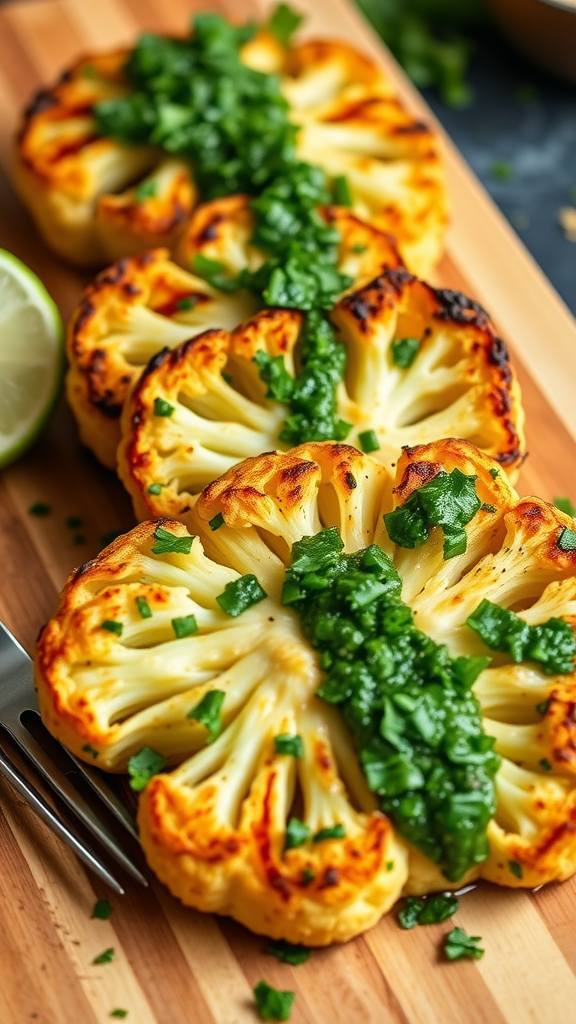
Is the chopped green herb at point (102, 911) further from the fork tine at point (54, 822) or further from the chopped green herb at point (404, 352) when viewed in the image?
the chopped green herb at point (404, 352)

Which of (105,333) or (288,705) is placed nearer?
(288,705)

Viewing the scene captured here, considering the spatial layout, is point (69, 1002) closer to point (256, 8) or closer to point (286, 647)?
point (286, 647)

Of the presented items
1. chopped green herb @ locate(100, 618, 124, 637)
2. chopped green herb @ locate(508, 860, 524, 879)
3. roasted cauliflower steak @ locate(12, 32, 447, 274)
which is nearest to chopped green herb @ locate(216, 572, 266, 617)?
chopped green herb @ locate(100, 618, 124, 637)

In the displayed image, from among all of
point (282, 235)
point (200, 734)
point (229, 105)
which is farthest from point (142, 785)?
point (229, 105)

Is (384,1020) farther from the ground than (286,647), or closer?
closer

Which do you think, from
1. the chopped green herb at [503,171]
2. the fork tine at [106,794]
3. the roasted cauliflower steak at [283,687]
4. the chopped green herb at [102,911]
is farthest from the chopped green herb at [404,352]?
the chopped green herb at [503,171]

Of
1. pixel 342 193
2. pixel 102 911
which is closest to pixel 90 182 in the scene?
pixel 342 193

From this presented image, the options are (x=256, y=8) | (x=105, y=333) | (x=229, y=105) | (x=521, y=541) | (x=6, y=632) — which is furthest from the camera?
(x=256, y=8)
